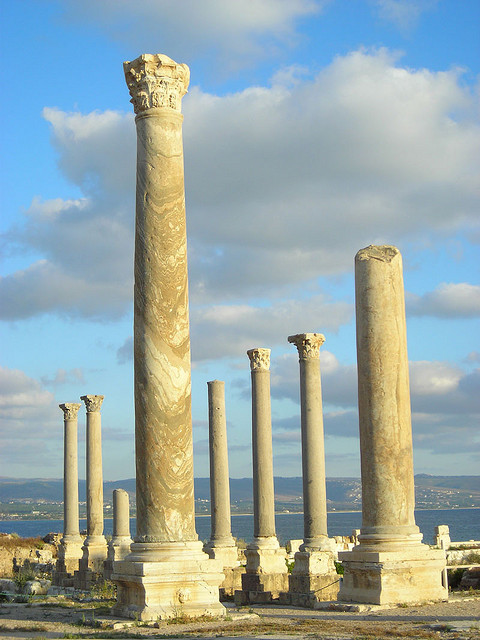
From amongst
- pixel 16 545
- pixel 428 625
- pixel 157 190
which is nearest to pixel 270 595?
pixel 428 625

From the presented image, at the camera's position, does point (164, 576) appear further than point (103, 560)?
No

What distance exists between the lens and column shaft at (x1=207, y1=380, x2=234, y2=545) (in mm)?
33719

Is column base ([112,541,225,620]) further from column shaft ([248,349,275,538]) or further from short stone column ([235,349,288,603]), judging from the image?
column shaft ([248,349,275,538])

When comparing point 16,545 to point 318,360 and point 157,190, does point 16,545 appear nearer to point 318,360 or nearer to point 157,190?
point 318,360

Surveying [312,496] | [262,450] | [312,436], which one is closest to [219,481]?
[262,450]

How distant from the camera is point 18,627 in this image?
1709 centimetres

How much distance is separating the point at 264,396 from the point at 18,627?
16.4 meters

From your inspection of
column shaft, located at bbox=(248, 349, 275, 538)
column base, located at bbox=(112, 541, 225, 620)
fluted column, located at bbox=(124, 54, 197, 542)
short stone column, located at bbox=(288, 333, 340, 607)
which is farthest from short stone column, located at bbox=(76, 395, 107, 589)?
fluted column, located at bbox=(124, 54, 197, 542)

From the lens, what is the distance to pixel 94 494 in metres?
39.6

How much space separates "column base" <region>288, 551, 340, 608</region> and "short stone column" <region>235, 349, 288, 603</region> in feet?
3.94

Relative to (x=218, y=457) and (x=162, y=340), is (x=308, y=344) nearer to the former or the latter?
(x=218, y=457)

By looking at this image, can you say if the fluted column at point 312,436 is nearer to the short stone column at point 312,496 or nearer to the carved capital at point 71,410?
the short stone column at point 312,496

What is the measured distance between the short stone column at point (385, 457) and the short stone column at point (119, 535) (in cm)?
1847

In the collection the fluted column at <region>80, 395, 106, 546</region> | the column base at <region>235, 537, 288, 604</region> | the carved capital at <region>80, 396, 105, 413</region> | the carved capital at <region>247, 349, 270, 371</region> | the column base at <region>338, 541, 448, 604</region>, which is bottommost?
the column base at <region>235, 537, 288, 604</region>
